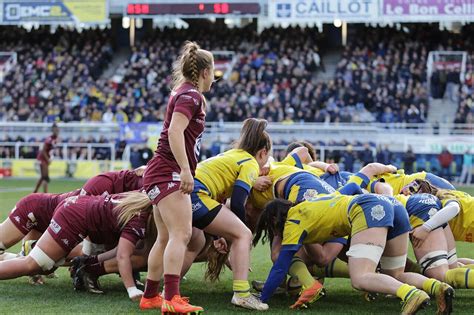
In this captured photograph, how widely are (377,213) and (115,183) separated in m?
2.88

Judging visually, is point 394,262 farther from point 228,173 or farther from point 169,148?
point 169,148

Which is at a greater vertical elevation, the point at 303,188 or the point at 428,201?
the point at 303,188

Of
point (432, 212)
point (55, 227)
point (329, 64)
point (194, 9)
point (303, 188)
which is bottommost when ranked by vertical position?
point (55, 227)

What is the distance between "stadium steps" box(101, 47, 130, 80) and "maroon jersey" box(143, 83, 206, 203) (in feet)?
93.2

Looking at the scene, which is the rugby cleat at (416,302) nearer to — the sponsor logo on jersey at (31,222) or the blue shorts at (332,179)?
the blue shorts at (332,179)

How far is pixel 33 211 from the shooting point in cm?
707

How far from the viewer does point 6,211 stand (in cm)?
1404

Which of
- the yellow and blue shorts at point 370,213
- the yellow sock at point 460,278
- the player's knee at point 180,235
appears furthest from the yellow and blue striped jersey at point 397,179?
the player's knee at point 180,235

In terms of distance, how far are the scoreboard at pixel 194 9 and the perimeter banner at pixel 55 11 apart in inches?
46.7

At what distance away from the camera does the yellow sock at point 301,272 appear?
5.98 meters

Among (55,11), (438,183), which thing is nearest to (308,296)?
(438,183)

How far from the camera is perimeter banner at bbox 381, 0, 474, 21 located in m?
29.2

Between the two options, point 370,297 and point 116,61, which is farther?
point 116,61

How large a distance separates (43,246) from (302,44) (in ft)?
88.5
